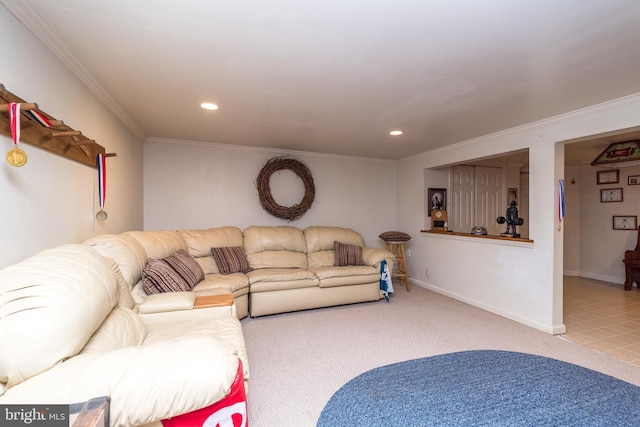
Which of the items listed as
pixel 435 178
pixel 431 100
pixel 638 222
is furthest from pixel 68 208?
pixel 638 222

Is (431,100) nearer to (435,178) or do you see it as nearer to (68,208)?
(435,178)

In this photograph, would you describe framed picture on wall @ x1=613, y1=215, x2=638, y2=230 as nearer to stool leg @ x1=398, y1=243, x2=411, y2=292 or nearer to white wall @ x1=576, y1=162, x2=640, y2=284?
white wall @ x1=576, y1=162, x2=640, y2=284

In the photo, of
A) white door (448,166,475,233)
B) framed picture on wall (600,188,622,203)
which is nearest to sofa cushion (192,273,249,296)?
white door (448,166,475,233)

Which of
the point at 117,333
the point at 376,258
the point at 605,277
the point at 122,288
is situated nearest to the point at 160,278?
the point at 122,288

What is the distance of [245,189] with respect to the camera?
4402mm

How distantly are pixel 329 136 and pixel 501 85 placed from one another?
77.9 inches

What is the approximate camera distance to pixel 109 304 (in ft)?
4.56

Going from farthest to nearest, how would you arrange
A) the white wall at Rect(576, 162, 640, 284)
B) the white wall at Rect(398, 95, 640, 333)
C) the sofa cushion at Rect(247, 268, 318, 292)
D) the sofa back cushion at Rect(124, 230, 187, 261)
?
the white wall at Rect(576, 162, 640, 284) < the sofa cushion at Rect(247, 268, 318, 292) < the white wall at Rect(398, 95, 640, 333) < the sofa back cushion at Rect(124, 230, 187, 261)

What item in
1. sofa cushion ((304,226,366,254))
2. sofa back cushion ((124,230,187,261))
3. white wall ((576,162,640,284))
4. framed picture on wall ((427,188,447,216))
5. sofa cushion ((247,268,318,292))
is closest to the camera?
sofa back cushion ((124,230,187,261))

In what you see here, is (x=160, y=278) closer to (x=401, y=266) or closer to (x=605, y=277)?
(x=401, y=266)

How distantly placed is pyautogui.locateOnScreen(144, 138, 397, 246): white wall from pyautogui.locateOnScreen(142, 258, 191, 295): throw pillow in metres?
1.76

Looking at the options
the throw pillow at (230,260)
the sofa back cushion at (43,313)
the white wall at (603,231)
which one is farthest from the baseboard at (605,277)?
the sofa back cushion at (43,313)

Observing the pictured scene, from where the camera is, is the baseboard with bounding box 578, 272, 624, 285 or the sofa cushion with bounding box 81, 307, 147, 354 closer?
the sofa cushion with bounding box 81, 307, 147, 354

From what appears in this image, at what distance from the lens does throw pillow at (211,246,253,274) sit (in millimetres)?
3572
